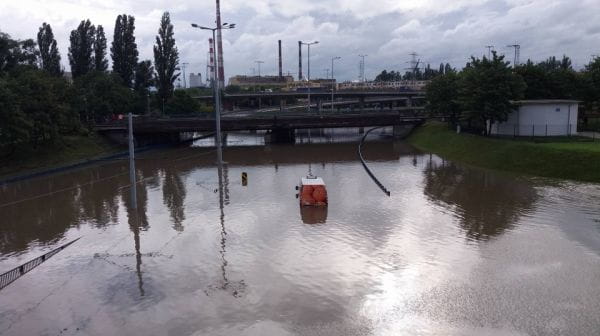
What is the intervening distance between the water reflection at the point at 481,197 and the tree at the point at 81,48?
232 ft

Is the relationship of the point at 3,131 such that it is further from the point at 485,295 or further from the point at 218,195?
the point at 485,295

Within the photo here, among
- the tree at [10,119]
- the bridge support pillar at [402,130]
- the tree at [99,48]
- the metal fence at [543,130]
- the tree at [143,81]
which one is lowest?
the bridge support pillar at [402,130]

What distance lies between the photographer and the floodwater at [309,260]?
16.3 meters

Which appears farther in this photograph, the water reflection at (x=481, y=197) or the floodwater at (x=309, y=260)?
the water reflection at (x=481, y=197)

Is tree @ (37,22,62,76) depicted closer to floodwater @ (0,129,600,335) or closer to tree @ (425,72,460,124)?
floodwater @ (0,129,600,335)

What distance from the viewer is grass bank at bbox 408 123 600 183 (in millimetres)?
40344

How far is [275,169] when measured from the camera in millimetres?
53844

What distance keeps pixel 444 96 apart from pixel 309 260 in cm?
6215

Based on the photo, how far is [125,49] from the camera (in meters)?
90.9

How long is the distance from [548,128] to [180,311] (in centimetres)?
4951

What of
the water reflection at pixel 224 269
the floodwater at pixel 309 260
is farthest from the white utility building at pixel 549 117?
the water reflection at pixel 224 269

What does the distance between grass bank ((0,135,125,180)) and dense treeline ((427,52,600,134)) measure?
4946 centimetres

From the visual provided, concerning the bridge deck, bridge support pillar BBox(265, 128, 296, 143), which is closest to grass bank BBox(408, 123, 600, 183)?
the bridge deck

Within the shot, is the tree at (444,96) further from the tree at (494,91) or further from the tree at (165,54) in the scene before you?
the tree at (165,54)
